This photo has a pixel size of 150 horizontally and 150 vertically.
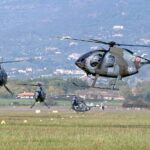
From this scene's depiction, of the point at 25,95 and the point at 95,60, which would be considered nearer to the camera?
the point at 95,60

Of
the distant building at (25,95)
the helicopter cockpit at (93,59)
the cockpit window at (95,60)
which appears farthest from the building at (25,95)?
the cockpit window at (95,60)

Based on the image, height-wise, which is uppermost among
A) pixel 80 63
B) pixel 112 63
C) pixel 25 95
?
pixel 112 63

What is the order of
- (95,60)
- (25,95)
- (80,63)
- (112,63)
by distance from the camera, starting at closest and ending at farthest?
(112,63) < (95,60) < (80,63) < (25,95)

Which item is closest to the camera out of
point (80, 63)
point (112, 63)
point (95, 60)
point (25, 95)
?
point (112, 63)

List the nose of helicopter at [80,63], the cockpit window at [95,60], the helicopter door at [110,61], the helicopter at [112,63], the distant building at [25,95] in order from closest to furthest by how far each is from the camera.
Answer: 1. the helicopter at [112,63]
2. the helicopter door at [110,61]
3. the cockpit window at [95,60]
4. the nose of helicopter at [80,63]
5. the distant building at [25,95]

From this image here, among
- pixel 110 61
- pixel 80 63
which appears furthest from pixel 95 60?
pixel 80 63

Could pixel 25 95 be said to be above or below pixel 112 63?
below

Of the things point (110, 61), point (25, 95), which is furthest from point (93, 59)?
point (25, 95)

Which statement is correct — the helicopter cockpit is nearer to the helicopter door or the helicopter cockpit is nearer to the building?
the helicopter door

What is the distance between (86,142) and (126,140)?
1.93m

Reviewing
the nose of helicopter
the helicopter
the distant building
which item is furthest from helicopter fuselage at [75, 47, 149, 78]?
the distant building

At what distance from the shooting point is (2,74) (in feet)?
214

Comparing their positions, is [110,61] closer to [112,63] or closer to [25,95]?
[112,63]

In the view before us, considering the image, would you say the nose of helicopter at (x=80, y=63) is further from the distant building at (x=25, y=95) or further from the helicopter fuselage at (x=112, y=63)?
the distant building at (x=25, y=95)
